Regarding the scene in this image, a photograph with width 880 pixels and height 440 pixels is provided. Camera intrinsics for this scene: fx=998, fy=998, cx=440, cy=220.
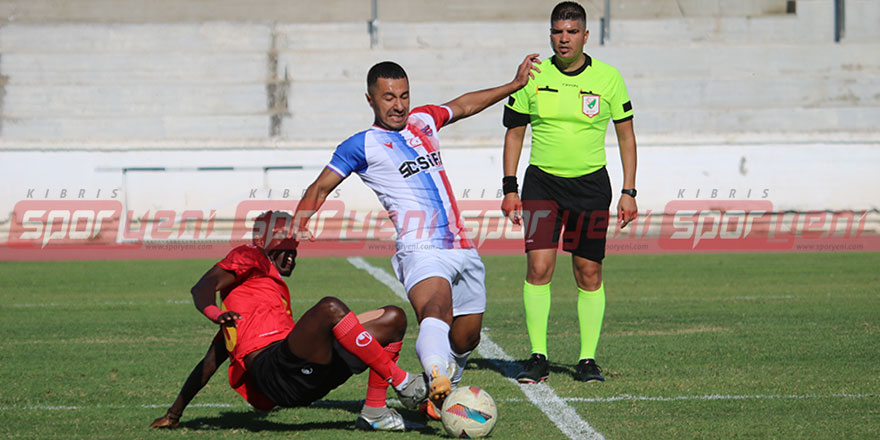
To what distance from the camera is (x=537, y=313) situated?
6.41 meters

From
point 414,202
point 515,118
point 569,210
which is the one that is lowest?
point 569,210

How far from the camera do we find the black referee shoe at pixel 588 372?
6.13 metres

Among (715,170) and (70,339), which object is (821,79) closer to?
(715,170)

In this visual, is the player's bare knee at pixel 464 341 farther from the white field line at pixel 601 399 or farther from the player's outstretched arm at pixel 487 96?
the player's outstretched arm at pixel 487 96

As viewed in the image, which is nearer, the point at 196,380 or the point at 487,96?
the point at 196,380

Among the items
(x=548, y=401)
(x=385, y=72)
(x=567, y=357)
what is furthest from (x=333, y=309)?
(x=567, y=357)

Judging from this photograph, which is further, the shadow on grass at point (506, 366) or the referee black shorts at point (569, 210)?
the shadow on grass at point (506, 366)

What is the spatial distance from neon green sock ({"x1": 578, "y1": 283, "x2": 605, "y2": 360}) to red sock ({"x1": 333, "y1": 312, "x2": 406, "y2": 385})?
2075 millimetres

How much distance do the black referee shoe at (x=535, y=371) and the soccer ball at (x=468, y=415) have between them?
1.47 metres

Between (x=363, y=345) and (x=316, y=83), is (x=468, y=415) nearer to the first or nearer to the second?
(x=363, y=345)

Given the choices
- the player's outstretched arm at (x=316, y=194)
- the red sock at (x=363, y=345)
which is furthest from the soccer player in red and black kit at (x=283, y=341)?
the player's outstretched arm at (x=316, y=194)

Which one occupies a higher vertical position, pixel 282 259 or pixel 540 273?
pixel 282 259

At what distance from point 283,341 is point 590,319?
2421mm

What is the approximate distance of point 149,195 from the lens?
1772cm
